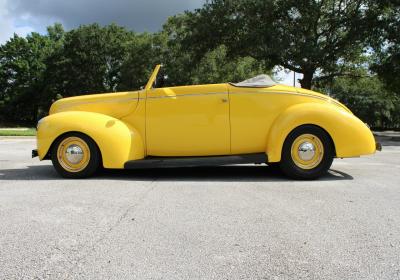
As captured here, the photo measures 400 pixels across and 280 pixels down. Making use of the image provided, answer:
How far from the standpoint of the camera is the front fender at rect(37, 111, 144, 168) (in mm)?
5883

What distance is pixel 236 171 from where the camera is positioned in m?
6.90

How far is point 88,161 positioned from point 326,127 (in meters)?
3.40

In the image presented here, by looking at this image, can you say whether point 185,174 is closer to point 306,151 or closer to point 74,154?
point 74,154

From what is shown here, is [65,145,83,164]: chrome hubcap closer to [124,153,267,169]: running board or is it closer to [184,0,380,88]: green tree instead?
[124,153,267,169]: running board

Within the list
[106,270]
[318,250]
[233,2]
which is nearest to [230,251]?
[318,250]

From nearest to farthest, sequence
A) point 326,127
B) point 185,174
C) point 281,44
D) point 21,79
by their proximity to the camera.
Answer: point 326,127
point 185,174
point 281,44
point 21,79

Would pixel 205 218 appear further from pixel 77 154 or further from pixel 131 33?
pixel 131 33

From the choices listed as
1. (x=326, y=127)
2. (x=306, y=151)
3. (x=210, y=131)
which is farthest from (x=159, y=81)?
(x=326, y=127)

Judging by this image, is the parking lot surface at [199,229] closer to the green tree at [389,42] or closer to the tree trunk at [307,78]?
the green tree at [389,42]

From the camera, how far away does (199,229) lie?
11.4ft

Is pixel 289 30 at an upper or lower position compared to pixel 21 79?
lower

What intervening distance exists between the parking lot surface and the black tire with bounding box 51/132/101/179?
0.82 feet

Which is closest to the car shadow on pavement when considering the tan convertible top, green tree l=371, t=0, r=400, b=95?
the tan convertible top

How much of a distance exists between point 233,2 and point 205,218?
23534 mm
